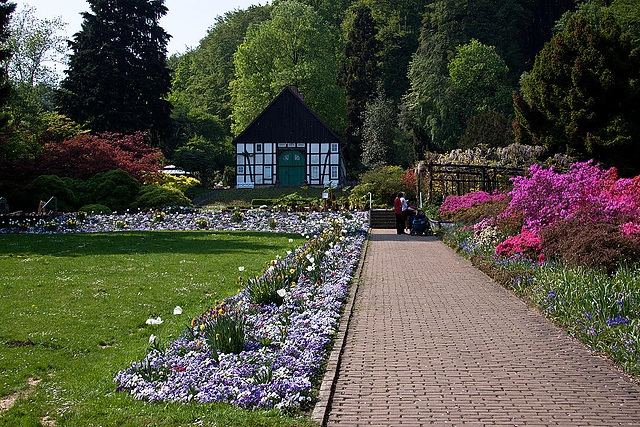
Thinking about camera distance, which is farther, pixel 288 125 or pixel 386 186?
pixel 288 125

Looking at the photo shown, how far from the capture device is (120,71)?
1670 inches

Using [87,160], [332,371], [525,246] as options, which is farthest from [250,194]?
[332,371]

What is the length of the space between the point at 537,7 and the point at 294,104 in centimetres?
3389

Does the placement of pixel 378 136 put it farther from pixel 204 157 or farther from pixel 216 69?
pixel 216 69

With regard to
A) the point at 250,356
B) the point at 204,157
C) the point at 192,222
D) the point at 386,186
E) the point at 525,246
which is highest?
the point at 204,157

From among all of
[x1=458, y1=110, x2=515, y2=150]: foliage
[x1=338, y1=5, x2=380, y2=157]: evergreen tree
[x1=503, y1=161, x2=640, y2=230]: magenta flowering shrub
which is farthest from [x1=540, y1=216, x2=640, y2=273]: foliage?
[x1=338, y1=5, x2=380, y2=157]: evergreen tree

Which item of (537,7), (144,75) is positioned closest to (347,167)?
(144,75)

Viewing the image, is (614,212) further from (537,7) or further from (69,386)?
(537,7)

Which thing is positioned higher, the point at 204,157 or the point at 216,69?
the point at 216,69

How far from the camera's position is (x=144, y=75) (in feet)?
144

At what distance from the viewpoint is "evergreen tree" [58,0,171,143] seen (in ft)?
129

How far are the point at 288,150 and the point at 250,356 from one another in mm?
41507

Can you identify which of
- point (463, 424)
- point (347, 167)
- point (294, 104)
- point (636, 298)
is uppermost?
point (294, 104)

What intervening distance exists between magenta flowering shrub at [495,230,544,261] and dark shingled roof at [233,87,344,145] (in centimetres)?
3479
